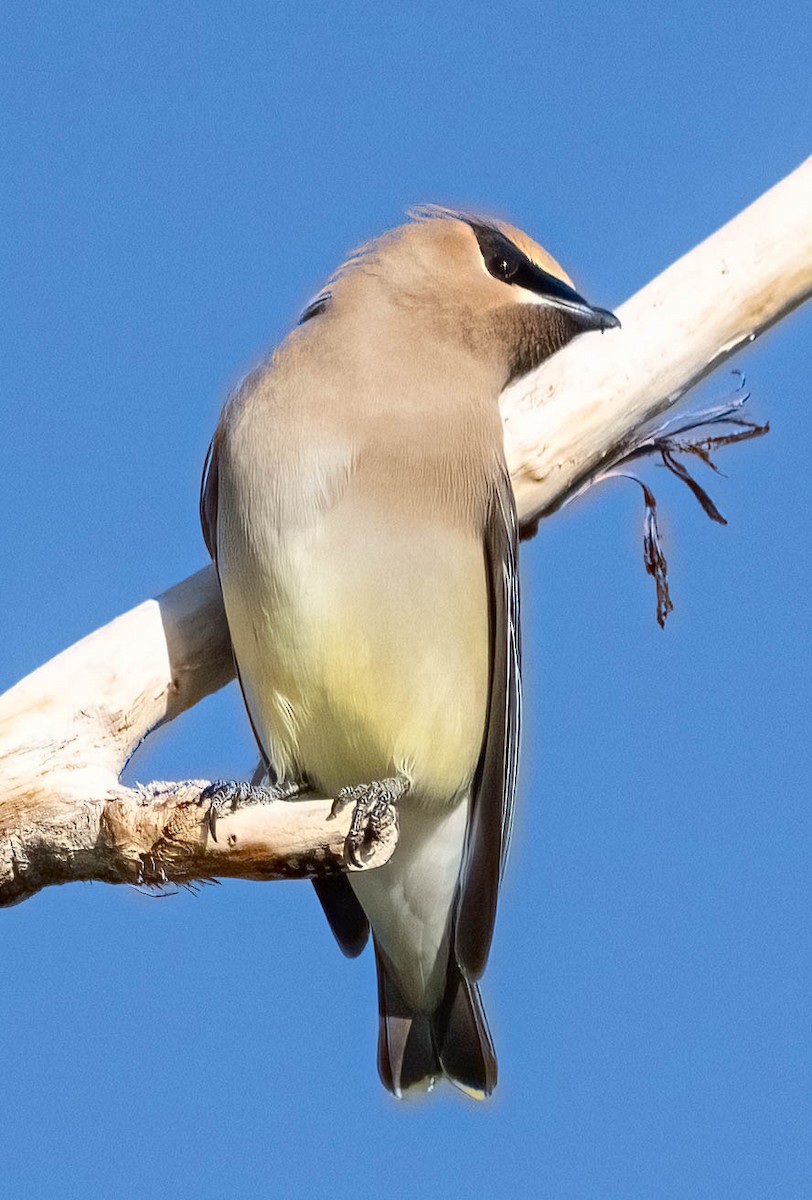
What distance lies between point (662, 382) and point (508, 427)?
1.70 feet

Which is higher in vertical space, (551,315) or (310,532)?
(551,315)

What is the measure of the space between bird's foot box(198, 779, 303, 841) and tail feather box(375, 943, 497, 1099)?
109 centimetres

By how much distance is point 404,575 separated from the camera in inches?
181

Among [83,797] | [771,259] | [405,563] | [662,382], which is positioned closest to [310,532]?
[405,563]

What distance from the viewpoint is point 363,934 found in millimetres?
5402

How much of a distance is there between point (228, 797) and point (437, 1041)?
1726mm

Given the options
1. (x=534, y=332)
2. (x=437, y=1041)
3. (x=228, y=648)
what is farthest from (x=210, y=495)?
(x=437, y=1041)

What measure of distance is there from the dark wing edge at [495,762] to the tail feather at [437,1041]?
269 millimetres

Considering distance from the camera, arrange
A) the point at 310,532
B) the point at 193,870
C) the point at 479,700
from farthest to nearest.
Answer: the point at 479,700
the point at 310,532
the point at 193,870

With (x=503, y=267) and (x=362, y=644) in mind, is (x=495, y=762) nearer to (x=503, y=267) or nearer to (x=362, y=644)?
(x=362, y=644)

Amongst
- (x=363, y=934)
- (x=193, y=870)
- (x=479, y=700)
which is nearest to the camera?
(x=193, y=870)

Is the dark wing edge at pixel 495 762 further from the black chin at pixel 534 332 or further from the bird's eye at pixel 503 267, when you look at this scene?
the bird's eye at pixel 503 267

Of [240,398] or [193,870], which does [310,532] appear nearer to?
[240,398]

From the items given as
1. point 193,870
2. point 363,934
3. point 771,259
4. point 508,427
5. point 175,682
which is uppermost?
point 771,259
